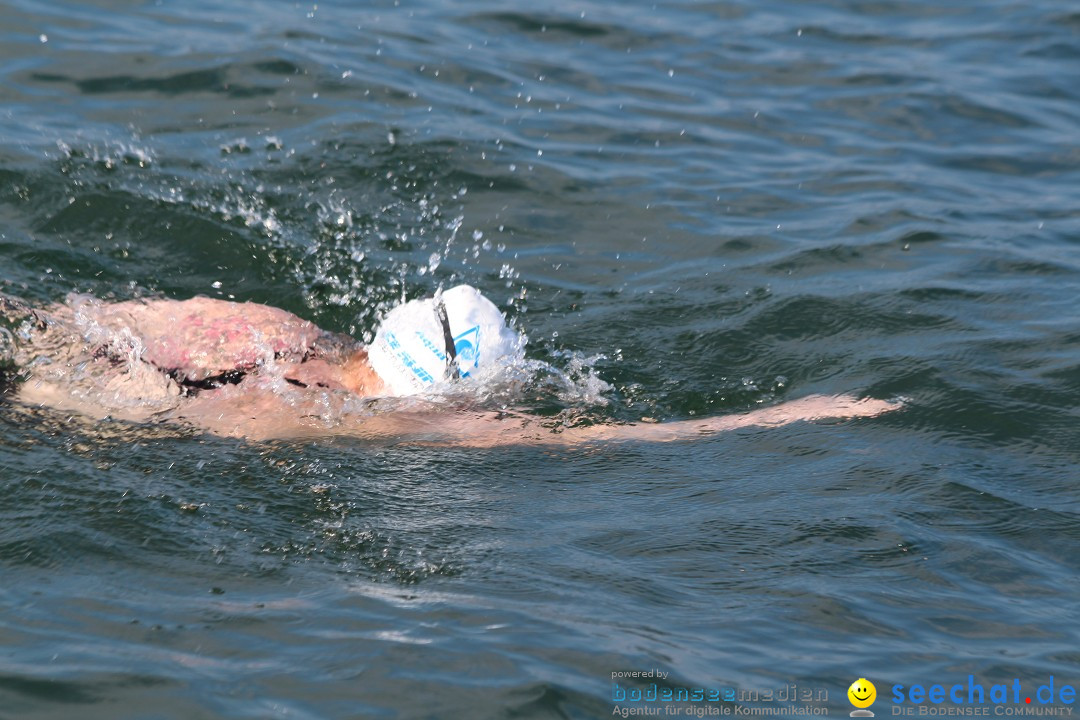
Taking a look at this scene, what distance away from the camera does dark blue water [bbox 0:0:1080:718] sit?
4.55 metres

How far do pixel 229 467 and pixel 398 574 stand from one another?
126cm

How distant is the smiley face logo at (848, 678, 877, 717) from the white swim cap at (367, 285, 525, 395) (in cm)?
249

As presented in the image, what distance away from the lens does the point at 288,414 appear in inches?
238

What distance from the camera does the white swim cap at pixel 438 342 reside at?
600 cm

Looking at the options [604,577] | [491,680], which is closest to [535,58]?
[604,577]

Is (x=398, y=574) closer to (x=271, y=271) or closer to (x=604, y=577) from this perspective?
(x=604, y=577)

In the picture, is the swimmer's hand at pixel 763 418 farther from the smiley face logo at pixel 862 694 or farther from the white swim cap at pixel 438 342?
the smiley face logo at pixel 862 694

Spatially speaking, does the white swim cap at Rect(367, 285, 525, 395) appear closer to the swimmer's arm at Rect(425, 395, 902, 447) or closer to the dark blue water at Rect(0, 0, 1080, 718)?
the swimmer's arm at Rect(425, 395, 902, 447)

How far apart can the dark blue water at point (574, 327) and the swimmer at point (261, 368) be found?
140 mm

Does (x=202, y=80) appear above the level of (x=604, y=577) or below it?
above

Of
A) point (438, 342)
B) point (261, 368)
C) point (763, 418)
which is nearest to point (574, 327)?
point (763, 418)

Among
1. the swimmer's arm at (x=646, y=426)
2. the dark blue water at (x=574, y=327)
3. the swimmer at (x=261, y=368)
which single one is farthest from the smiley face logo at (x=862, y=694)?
the swimmer at (x=261, y=368)

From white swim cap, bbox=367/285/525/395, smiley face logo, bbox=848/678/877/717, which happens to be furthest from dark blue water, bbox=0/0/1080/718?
white swim cap, bbox=367/285/525/395

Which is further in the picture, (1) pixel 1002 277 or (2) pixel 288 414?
(1) pixel 1002 277
